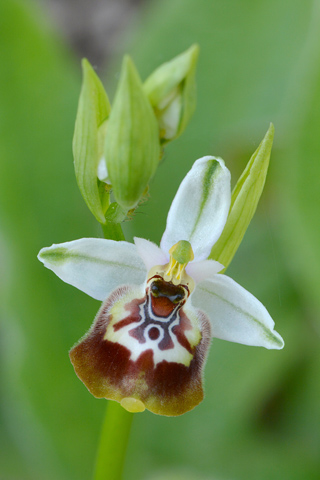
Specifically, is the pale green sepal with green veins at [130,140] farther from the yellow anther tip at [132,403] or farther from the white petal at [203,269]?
the yellow anther tip at [132,403]

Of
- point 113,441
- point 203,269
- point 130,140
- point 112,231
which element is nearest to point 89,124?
point 130,140

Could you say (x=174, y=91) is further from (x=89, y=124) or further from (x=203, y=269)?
(x=203, y=269)

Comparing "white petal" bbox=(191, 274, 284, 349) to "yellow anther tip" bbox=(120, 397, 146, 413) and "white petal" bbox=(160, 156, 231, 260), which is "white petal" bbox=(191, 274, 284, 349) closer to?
"white petal" bbox=(160, 156, 231, 260)

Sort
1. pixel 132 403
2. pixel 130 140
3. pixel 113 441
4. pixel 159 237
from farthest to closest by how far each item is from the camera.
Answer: pixel 159 237 < pixel 113 441 < pixel 132 403 < pixel 130 140

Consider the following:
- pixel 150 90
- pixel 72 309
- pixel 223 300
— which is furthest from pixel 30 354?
pixel 150 90

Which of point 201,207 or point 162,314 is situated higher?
point 201,207

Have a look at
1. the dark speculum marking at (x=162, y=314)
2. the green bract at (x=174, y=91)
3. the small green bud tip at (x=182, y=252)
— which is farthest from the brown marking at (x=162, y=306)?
the green bract at (x=174, y=91)

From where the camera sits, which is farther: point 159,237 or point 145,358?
point 159,237
